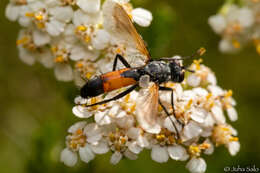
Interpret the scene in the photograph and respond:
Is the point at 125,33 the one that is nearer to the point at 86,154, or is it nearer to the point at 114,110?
the point at 114,110

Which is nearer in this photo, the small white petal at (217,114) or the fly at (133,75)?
the fly at (133,75)

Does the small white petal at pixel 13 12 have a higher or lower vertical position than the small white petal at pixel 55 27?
higher

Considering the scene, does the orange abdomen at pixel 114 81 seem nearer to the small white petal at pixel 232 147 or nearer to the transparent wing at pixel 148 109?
the transparent wing at pixel 148 109

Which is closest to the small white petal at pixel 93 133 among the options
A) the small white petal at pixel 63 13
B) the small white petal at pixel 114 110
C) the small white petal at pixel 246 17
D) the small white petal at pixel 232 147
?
the small white petal at pixel 114 110

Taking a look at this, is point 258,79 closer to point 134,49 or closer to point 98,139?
point 134,49

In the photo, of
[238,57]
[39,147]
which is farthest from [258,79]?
[39,147]

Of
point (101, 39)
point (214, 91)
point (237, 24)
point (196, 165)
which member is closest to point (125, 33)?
point (101, 39)
